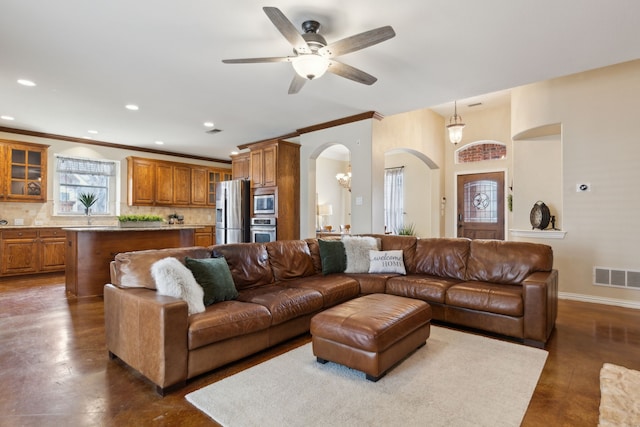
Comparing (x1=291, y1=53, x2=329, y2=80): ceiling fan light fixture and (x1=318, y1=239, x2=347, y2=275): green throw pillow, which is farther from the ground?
→ (x1=291, y1=53, x2=329, y2=80): ceiling fan light fixture

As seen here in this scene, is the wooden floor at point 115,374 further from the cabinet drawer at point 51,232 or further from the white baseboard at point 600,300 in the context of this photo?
the cabinet drawer at point 51,232

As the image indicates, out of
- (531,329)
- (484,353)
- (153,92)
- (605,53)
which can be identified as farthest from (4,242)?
(605,53)

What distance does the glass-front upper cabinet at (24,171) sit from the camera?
6.04 metres

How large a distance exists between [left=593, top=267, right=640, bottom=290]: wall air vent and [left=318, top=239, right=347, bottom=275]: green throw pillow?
3.36 metres

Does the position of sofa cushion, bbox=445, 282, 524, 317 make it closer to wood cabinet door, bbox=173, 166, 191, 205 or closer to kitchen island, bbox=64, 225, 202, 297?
kitchen island, bbox=64, 225, 202, 297

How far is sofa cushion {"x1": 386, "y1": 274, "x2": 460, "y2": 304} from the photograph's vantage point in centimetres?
339

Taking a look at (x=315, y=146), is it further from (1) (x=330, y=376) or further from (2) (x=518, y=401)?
(2) (x=518, y=401)

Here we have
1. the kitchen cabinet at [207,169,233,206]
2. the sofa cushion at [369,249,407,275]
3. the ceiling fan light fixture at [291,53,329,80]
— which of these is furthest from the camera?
the kitchen cabinet at [207,169,233,206]

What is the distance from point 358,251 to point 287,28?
8.83 ft

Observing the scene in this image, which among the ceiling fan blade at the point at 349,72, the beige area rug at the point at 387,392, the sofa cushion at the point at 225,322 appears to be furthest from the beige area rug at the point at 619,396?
the ceiling fan blade at the point at 349,72

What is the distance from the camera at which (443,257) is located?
13.0 ft

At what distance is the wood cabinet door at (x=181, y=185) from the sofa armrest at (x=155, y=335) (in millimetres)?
6401

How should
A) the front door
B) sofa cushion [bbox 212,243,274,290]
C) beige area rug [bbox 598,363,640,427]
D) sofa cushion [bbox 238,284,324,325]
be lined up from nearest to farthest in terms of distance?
beige area rug [bbox 598,363,640,427]
sofa cushion [bbox 238,284,324,325]
sofa cushion [bbox 212,243,274,290]
the front door

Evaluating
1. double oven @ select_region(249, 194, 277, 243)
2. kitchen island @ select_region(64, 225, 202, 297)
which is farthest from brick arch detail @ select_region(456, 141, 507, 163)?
kitchen island @ select_region(64, 225, 202, 297)
